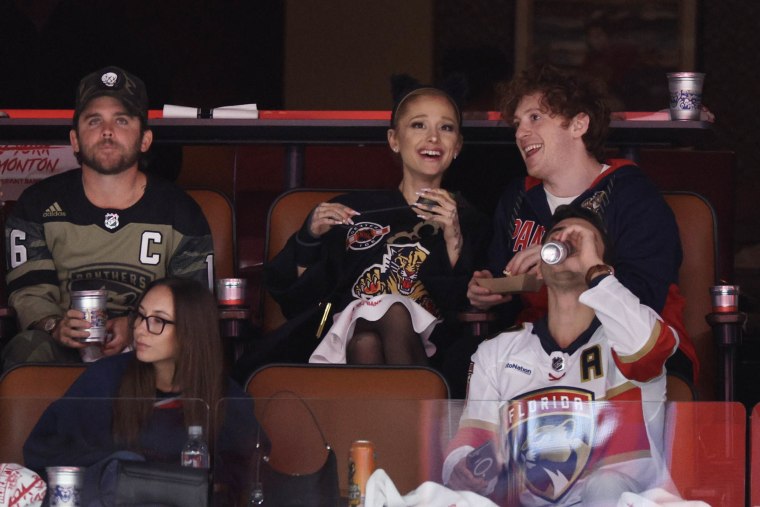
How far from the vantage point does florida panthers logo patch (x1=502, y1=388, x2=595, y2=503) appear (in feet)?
7.10

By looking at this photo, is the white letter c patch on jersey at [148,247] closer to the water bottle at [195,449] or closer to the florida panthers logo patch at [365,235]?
the florida panthers logo patch at [365,235]

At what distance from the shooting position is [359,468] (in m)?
2.23

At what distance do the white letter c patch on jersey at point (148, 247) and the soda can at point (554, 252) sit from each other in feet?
3.73

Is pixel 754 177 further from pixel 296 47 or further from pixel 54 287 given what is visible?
pixel 54 287

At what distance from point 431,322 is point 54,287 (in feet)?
3.16

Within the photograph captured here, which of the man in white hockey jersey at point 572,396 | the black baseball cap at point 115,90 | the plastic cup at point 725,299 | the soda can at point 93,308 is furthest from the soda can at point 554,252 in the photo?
the black baseball cap at point 115,90

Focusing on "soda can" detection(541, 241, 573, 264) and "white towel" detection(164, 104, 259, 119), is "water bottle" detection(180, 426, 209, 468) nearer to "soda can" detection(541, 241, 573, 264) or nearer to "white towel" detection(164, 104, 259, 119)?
"soda can" detection(541, 241, 573, 264)

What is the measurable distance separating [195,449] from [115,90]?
1528mm

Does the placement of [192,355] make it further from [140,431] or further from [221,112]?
[221,112]

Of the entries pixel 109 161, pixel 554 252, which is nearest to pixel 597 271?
pixel 554 252

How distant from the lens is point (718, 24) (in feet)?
22.9

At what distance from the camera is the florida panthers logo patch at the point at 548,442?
216 cm

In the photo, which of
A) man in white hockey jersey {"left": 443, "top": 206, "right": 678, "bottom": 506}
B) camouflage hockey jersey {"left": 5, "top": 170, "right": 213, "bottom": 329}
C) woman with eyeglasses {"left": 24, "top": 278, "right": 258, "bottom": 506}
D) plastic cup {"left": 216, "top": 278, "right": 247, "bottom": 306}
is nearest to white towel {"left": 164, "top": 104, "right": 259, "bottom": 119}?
camouflage hockey jersey {"left": 5, "top": 170, "right": 213, "bottom": 329}

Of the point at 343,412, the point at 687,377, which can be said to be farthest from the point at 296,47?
the point at 343,412
